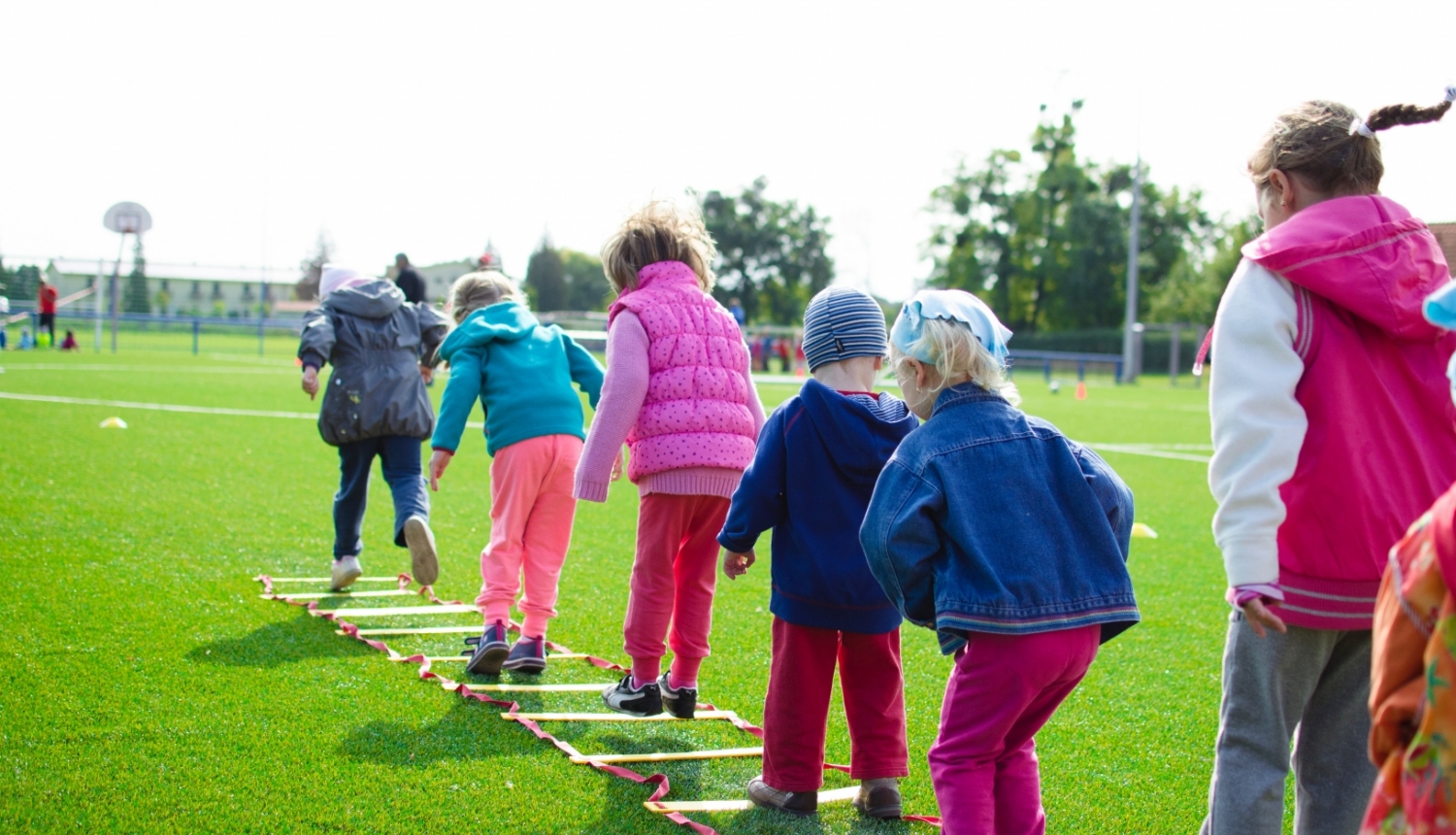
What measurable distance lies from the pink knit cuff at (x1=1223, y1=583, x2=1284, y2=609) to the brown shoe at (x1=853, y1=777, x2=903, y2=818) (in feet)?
4.35

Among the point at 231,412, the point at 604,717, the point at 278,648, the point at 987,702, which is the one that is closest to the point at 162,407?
the point at 231,412

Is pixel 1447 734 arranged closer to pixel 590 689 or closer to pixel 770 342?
pixel 590 689

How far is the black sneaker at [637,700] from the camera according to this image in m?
3.99

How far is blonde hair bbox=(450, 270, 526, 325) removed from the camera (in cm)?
494

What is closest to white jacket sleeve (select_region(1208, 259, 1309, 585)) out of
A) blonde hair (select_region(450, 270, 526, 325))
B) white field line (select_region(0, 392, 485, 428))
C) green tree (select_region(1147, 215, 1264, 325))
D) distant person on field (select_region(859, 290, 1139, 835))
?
distant person on field (select_region(859, 290, 1139, 835))

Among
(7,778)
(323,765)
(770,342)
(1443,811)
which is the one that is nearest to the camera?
(1443,811)

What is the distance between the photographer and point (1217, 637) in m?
5.43

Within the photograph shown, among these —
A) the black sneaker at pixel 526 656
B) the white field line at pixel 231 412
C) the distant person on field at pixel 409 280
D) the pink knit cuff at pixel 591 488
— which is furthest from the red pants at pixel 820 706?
the distant person on field at pixel 409 280

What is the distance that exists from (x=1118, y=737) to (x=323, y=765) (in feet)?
8.46

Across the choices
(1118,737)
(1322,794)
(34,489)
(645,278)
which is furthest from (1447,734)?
(34,489)

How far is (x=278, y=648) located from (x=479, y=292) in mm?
1658

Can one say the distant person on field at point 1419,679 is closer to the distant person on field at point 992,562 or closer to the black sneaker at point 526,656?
the distant person on field at point 992,562

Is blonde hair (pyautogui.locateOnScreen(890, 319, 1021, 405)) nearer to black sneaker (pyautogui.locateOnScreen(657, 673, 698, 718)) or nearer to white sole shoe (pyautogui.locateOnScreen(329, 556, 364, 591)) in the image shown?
black sneaker (pyautogui.locateOnScreen(657, 673, 698, 718))

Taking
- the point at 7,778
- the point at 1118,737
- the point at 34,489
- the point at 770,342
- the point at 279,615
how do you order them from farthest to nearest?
the point at 770,342 → the point at 34,489 → the point at 279,615 → the point at 1118,737 → the point at 7,778
